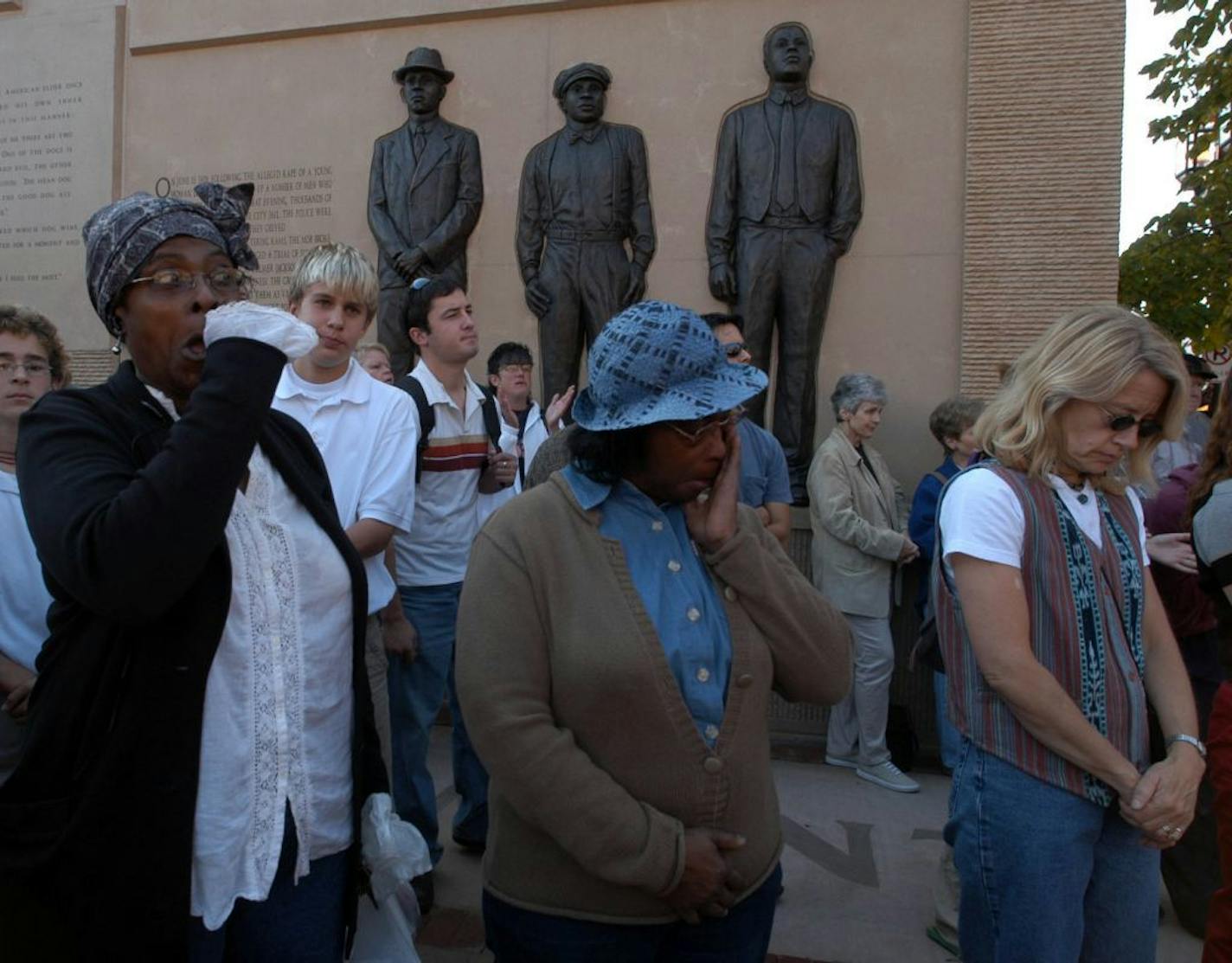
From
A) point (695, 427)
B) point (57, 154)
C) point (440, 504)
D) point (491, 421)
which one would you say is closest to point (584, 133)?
point (491, 421)

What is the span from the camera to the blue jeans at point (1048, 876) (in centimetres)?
197

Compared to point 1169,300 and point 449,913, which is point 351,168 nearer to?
point 449,913

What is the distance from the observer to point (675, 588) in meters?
1.77

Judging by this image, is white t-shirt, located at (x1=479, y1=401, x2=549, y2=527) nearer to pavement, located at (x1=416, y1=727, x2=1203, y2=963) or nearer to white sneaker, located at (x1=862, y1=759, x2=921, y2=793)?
pavement, located at (x1=416, y1=727, x2=1203, y2=963)

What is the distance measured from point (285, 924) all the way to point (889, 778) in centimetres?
390

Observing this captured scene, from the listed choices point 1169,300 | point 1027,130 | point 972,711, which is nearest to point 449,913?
point 972,711

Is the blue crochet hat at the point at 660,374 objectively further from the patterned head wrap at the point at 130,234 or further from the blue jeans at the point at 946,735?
the blue jeans at the point at 946,735

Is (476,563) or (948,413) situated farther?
(948,413)

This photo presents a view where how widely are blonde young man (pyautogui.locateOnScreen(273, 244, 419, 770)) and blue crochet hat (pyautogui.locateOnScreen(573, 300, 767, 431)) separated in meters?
1.42

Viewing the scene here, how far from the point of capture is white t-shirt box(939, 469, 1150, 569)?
2.04 metres

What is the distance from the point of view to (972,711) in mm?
2129

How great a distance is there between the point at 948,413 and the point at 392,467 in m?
2.97

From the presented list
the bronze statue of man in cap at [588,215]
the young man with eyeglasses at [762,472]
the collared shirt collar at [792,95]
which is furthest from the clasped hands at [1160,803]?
the collared shirt collar at [792,95]

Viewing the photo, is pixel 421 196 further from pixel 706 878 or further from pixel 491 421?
pixel 706 878
